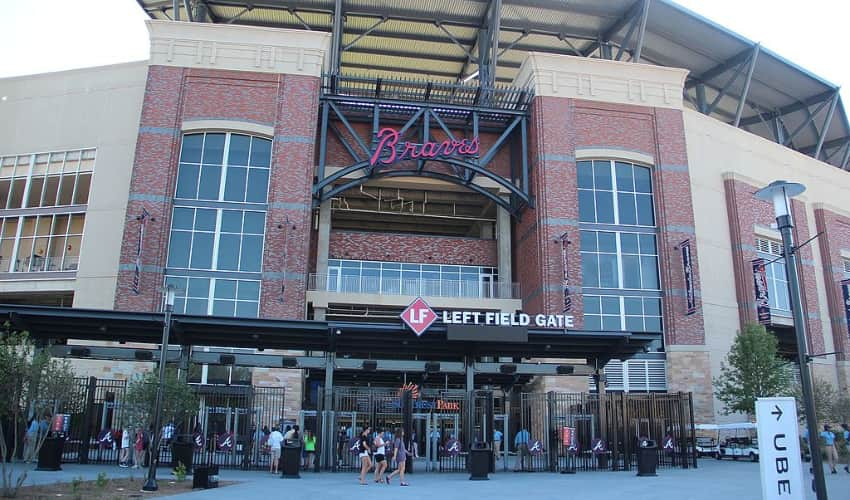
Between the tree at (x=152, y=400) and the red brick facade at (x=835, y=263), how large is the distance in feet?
142

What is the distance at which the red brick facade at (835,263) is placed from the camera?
156ft

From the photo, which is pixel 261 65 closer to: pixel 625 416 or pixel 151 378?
pixel 151 378

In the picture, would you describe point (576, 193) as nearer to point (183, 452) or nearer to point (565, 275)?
point (565, 275)

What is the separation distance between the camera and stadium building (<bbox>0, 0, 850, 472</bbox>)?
36.8 meters

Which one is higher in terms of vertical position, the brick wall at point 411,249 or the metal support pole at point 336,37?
the metal support pole at point 336,37

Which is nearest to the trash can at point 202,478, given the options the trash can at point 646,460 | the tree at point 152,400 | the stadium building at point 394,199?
the tree at point 152,400

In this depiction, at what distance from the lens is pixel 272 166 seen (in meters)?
38.0

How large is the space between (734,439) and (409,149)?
22.8 meters

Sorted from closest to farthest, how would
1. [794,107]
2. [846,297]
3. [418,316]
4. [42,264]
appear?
[418,316] < [42,264] < [846,297] < [794,107]

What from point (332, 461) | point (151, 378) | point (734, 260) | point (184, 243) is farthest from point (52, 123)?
point (734, 260)

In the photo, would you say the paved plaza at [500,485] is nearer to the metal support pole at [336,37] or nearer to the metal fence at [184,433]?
the metal fence at [184,433]

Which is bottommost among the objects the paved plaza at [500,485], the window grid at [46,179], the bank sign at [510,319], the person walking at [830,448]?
the paved plaza at [500,485]

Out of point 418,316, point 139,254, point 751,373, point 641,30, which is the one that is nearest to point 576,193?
point 641,30

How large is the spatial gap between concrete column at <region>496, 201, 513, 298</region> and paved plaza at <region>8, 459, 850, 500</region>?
19.9 metres
